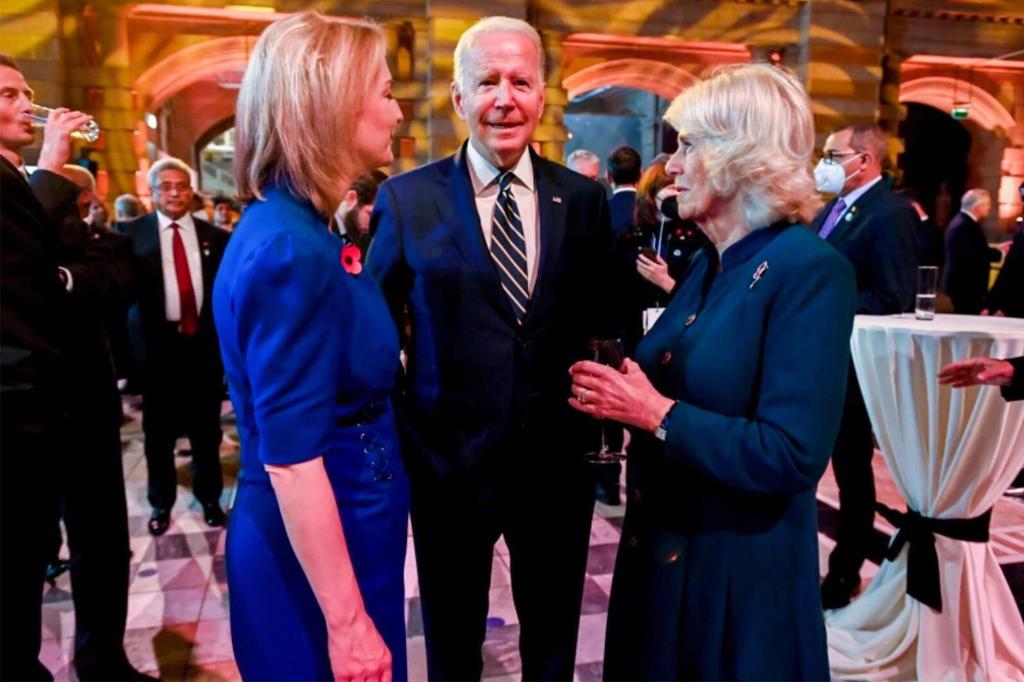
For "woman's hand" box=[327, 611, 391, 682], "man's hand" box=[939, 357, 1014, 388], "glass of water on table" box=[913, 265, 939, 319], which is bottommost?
"woman's hand" box=[327, 611, 391, 682]

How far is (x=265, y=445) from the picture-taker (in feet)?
3.37

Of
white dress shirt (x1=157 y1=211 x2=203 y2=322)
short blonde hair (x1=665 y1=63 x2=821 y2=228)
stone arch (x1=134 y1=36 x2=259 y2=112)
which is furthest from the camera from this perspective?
stone arch (x1=134 y1=36 x2=259 y2=112)

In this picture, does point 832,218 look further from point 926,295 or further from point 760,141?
point 760,141

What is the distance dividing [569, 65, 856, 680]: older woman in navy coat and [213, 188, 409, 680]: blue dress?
0.42 m

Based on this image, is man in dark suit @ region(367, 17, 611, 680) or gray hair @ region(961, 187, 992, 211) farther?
gray hair @ region(961, 187, 992, 211)

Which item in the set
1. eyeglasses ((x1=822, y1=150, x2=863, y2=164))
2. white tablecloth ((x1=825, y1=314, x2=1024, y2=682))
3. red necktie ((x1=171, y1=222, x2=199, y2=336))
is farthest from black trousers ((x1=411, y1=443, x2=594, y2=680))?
red necktie ((x1=171, y1=222, x2=199, y2=336))

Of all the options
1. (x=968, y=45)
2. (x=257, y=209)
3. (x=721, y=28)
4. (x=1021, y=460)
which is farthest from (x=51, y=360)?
(x=968, y=45)

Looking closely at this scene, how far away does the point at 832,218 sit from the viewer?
3143 mm

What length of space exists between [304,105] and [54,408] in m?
1.02

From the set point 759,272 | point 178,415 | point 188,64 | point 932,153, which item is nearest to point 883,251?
point 759,272

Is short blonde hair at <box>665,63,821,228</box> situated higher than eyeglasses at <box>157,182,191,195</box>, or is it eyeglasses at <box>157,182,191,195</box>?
eyeglasses at <box>157,182,191,195</box>

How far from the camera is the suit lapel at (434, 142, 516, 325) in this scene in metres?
1.72

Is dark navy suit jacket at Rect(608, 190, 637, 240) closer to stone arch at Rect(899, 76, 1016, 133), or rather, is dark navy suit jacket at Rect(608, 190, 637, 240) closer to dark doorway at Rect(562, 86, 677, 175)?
stone arch at Rect(899, 76, 1016, 133)

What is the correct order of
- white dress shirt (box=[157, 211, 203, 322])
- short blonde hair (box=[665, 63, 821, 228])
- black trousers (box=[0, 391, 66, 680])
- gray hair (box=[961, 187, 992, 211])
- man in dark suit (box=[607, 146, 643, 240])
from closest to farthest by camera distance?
short blonde hair (box=[665, 63, 821, 228])
black trousers (box=[0, 391, 66, 680])
white dress shirt (box=[157, 211, 203, 322])
man in dark suit (box=[607, 146, 643, 240])
gray hair (box=[961, 187, 992, 211])
